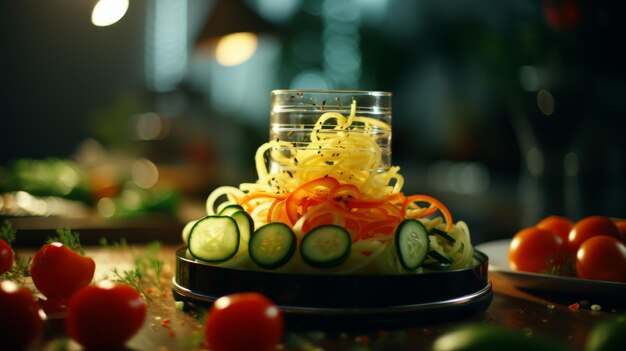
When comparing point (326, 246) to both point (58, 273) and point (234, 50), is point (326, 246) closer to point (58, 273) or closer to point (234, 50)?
point (58, 273)

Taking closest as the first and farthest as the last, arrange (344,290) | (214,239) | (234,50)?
(344,290) < (214,239) < (234,50)

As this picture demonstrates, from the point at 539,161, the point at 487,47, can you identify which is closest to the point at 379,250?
the point at 539,161

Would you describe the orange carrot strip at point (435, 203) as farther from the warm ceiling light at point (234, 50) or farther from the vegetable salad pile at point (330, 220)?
the warm ceiling light at point (234, 50)

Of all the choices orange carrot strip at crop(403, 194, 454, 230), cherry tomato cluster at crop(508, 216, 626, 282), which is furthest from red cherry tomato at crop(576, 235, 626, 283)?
orange carrot strip at crop(403, 194, 454, 230)

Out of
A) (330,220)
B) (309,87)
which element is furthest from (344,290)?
(309,87)

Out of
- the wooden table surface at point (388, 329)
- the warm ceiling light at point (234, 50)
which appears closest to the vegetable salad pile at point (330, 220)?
the wooden table surface at point (388, 329)
